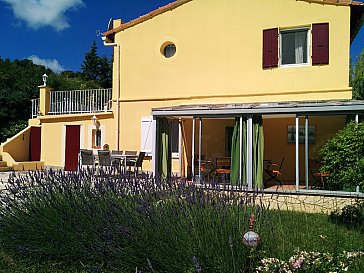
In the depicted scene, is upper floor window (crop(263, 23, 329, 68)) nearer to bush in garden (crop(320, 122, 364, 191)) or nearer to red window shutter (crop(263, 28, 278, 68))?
red window shutter (crop(263, 28, 278, 68))

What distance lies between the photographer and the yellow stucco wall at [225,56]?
12.0m

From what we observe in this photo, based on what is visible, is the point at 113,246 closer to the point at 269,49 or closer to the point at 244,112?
the point at 244,112

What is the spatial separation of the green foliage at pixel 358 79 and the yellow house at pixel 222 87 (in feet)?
19.3

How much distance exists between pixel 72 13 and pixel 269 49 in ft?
50.9

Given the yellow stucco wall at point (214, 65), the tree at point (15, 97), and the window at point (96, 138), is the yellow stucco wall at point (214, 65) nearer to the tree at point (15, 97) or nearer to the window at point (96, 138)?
the window at point (96, 138)

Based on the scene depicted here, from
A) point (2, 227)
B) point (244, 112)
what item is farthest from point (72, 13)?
point (2, 227)

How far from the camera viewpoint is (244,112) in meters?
10.1

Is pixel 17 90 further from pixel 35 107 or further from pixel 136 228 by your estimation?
pixel 136 228

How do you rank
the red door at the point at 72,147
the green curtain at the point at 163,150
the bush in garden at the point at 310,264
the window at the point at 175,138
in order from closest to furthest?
1. the bush in garden at the point at 310,264
2. the green curtain at the point at 163,150
3. the window at the point at 175,138
4. the red door at the point at 72,147

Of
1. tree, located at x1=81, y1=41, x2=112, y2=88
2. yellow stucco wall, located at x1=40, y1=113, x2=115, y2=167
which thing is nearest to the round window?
yellow stucco wall, located at x1=40, y1=113, x2=115, y2=167

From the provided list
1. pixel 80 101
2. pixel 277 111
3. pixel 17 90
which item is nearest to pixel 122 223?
pixel 277 111

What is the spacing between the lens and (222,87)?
13578 millimetres

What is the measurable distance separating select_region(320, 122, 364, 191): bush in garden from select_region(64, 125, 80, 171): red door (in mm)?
12022

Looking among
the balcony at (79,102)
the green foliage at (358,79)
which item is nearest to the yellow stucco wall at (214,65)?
the balcony at (79,102)
